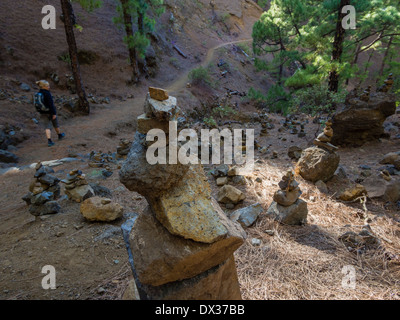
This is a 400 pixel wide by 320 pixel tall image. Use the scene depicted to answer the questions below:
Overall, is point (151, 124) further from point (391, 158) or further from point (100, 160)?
→ point (391, 158)

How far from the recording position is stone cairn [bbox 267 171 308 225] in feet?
9.75

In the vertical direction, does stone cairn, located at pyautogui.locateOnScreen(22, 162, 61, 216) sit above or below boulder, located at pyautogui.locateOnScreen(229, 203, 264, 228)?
above

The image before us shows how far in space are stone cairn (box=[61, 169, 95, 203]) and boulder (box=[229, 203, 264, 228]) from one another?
86.8 inches

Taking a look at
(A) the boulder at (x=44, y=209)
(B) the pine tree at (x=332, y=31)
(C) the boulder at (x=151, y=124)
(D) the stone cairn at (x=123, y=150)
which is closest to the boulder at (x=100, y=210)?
(A) the boulder at (x=44, y=209)

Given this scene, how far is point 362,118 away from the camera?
18.3 ft

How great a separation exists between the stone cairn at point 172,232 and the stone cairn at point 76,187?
214 centimetres

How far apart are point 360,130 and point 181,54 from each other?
51.0 ft

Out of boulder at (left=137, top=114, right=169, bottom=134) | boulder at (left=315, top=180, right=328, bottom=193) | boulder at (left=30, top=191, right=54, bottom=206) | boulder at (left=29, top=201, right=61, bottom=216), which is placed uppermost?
boulder at (left=137, top=114, right=169, bottom=134)

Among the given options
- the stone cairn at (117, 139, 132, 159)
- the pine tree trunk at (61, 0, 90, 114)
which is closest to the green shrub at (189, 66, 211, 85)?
the pine tree trunk at (61, 0, 90, 114)

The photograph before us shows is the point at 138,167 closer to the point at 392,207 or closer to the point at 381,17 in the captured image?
the point at 392,207

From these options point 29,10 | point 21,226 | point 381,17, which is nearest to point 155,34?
point 29,10

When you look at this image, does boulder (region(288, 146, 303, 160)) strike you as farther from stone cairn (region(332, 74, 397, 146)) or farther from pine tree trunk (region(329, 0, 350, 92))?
pine tree trunk (region(329, 0, 350, 92))

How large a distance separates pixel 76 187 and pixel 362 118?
654 centimetres

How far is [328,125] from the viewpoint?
3840mm
